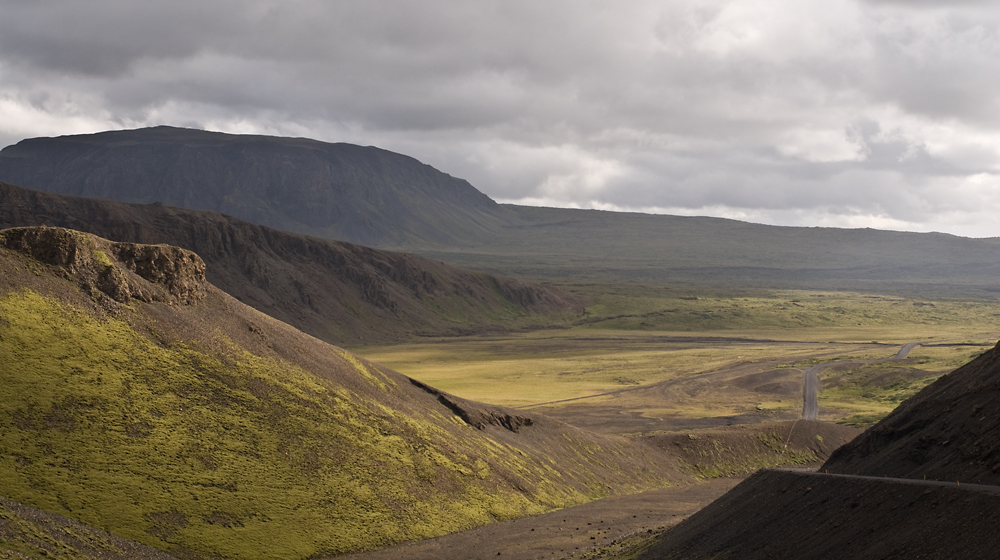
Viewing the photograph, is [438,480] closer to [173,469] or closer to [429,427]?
[429,427]

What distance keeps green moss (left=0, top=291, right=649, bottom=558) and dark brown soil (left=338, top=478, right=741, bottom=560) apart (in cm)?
145

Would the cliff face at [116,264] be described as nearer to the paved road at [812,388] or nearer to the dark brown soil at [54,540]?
the dark brown soil at [54,540]

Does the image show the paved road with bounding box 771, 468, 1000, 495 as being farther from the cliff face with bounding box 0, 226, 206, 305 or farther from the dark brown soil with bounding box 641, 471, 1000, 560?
the cliff face with bounding box 0, 226, 206, 305

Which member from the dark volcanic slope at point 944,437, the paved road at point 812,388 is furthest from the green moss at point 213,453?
the paved road at point 812,388

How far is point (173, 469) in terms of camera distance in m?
44.9

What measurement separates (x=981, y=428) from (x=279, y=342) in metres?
49.0

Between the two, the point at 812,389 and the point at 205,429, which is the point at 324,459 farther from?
the point at 812,389

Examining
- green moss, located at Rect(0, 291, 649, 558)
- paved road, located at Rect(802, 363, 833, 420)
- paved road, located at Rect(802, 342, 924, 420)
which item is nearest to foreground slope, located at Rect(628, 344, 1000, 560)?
green moss, located at Rect(0, 291, 649, 558)

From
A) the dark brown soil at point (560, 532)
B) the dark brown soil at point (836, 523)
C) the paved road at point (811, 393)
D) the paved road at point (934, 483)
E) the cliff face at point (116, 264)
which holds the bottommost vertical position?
the dark brown soil at point (560, 532)

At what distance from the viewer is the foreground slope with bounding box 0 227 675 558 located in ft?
138

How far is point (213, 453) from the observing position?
156ft

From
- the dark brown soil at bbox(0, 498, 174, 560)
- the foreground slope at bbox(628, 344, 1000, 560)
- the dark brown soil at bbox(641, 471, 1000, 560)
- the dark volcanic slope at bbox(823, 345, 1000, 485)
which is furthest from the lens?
the dark volcanic slope at bbox(823, 345, 1000, 485)

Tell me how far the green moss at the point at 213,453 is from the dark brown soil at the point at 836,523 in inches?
713

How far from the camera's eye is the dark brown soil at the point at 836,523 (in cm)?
2788
